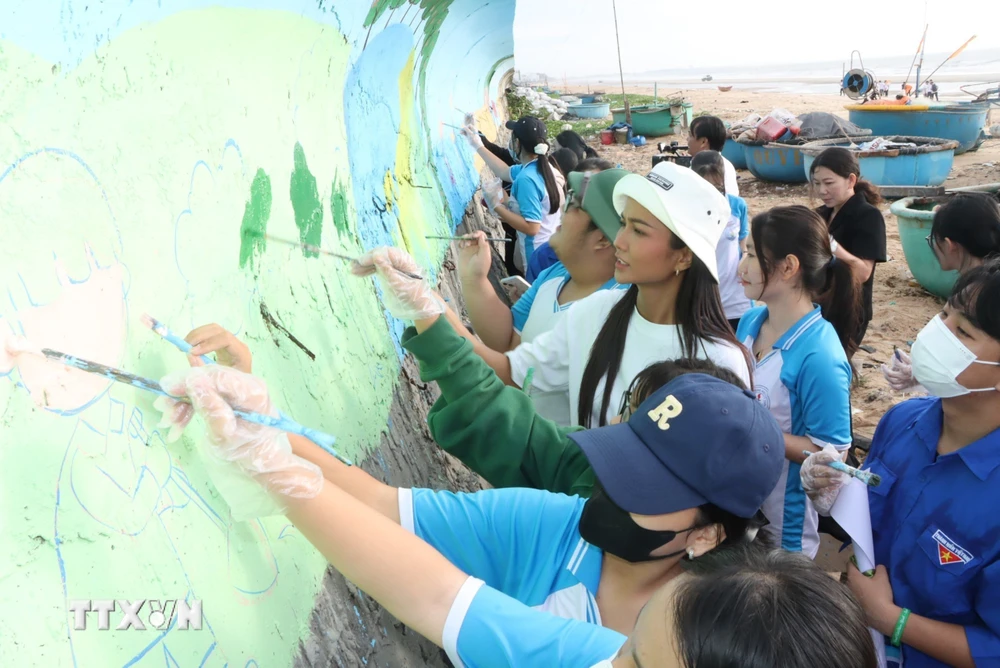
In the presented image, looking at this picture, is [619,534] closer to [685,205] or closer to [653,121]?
[685,205]

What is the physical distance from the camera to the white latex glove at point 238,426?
1.16m

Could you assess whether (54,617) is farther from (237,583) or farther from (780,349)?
(780,349)

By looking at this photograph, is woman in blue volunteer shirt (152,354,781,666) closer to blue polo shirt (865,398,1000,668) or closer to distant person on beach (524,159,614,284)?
blue polo shirt (865,398,1000,668)

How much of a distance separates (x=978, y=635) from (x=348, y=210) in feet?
Result: 8.87

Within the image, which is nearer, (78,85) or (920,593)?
(78,85)

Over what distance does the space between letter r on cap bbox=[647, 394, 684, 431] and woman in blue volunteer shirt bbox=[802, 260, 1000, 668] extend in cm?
92

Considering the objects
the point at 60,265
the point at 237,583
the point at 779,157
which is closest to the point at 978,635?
the point at 237,583

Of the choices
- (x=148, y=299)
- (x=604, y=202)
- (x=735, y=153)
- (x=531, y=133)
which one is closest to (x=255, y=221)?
(x=148, y=299)

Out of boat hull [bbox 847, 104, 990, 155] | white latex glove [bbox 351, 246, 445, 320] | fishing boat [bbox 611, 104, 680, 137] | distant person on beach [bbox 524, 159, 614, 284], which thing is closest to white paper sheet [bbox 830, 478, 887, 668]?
white latex glove [bbox 351, 246, 445, 320]

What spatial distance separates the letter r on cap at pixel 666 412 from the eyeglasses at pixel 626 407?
409mm

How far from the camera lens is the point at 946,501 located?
1954mm

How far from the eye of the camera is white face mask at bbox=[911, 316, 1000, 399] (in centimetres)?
200

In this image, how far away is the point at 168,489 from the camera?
1.36 metres

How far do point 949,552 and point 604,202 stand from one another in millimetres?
1497
